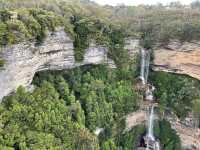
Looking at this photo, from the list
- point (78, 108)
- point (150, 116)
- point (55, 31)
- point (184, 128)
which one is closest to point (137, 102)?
point (150, 116)

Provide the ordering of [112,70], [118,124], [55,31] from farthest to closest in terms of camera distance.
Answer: [112,70], [118,124], [55,31]

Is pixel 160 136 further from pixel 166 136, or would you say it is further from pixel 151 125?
pixel 151 125

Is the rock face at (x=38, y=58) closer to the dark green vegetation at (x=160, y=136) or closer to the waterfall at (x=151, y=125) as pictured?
the waterfall at (x=151, y=125)

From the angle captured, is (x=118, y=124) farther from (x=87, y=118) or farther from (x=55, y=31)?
(x=55, y=31)

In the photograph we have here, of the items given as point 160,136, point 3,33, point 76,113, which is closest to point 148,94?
point 160,136

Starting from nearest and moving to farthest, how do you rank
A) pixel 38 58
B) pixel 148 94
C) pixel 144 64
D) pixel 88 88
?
pixel 38 58 → pixel 88 88 → pixel 148 94 → pixel 144 64

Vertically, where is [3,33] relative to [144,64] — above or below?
above

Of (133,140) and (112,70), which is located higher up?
(112,70)
